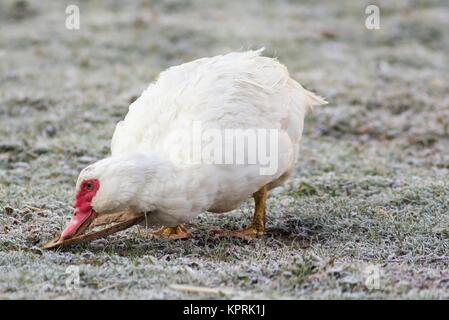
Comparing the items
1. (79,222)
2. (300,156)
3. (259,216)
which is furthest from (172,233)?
(300,156)

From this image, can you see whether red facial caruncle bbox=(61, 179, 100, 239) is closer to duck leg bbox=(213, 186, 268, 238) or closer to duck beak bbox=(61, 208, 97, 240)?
duck beak bbox=(61, 208, 97, 240)

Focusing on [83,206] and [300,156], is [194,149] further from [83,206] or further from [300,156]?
[300,156]

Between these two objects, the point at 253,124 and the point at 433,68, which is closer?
the point at 253,124

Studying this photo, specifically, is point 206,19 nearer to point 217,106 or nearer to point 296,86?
point 296,86

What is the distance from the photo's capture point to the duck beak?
5.30 metres

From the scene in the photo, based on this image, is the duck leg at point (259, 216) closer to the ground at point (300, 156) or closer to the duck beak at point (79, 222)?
the ground at point (300, 156)

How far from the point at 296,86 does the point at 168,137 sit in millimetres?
1562

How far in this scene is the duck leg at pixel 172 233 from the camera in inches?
A: 233

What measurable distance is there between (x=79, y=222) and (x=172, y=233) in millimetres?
875

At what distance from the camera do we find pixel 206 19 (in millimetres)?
14273
